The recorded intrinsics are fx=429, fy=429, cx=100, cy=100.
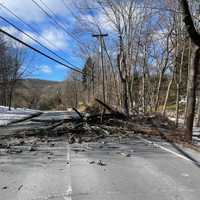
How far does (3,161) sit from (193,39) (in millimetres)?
9703

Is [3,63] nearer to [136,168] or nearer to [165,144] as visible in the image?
[165,144]

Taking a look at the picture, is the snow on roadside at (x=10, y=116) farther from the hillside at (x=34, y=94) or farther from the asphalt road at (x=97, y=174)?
the hillside at (x=34, y=94)

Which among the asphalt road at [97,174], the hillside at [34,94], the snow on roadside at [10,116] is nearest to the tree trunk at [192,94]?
the asphalt road at [97,174]

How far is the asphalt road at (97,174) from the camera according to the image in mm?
7043

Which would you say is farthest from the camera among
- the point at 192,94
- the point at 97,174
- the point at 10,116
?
the point at 10,116

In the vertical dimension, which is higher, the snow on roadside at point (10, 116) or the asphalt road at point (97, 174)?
the snow on roadside at point (10, 116)

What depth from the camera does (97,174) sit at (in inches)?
344

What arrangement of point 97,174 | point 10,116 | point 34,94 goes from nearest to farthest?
point 97,174, point 10,116, point 34,94

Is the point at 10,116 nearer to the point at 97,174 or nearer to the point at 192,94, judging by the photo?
the point at 192,94

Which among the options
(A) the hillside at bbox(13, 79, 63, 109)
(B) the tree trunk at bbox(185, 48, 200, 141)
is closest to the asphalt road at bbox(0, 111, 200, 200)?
(B) the tree trunk at bbox(185, 48, 200, 141)

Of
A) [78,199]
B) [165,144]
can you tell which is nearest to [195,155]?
[165,144]

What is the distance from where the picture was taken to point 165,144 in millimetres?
15016

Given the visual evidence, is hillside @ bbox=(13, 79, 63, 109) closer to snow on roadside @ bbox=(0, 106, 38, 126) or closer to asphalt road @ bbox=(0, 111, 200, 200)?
snow on roadside @ bbox=(0, 106, 38, 126)

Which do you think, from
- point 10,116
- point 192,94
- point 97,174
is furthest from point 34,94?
point 97,174
